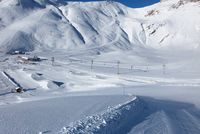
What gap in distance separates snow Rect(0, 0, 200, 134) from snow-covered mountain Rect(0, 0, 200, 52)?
0.28 metres

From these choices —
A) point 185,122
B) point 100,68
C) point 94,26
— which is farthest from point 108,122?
point 94,26

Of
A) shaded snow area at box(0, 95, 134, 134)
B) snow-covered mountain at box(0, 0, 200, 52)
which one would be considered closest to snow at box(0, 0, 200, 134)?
shaded snow area at box(0, 95, 134, 134)

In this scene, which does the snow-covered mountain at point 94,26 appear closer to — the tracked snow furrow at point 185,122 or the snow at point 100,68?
the snow at point 100,68

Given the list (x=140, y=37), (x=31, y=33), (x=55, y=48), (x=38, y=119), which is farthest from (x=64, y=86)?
(x=140, y=37)

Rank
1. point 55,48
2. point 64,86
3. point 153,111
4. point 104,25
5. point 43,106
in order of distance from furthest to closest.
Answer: point 104,25 → point 55,48 → point 64,86 → point 153,111 → point 43,106

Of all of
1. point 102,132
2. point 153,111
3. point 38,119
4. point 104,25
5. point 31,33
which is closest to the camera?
point 102,132

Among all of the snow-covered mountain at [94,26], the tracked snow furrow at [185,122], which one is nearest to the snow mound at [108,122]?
the tracked snow furrow at [185,122]

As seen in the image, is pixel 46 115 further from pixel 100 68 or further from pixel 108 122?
pixel 100 68

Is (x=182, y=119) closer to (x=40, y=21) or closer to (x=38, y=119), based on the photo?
(x=38, y=119)

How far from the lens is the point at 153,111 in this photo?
16141mm

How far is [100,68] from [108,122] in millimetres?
43316

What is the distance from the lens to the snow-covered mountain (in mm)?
96125

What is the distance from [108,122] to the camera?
1187cm

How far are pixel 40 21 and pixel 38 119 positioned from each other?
10226 centimetres
